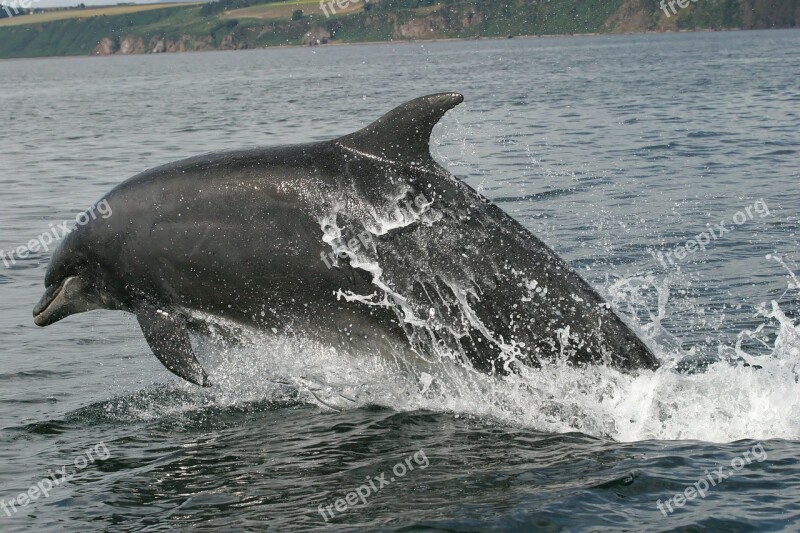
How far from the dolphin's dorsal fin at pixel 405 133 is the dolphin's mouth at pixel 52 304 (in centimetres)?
378

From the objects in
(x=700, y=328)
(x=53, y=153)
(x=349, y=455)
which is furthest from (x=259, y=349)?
(x=53, y=153)

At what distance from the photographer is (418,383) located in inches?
436

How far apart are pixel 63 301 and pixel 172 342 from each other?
1.97 metres

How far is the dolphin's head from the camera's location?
1142cm

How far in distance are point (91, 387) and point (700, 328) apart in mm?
7516

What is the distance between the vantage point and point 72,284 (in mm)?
11688

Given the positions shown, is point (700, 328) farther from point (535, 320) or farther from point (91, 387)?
point (91, 387)
